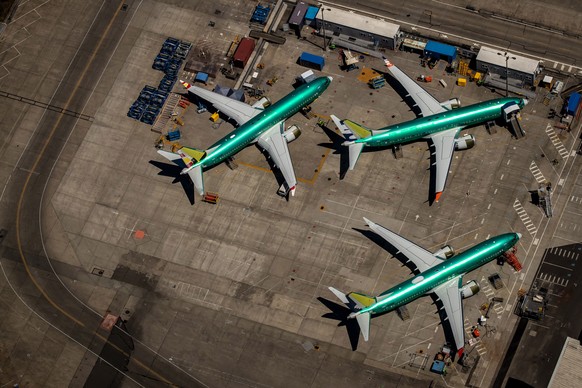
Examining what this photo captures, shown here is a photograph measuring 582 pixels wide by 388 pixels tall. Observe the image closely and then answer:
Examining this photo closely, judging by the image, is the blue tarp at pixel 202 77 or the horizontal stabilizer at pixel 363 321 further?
the blue tarp at pixel 202 77

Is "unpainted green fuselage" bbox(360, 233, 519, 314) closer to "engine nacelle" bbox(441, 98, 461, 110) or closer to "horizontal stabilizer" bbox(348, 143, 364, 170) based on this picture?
"horizontal stabilizer" bbox(348, 143, 364, 170)

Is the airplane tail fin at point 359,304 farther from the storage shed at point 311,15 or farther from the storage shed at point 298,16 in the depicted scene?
the storage shed at point 311,15

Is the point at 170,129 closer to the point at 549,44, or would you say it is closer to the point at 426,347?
the point at 426,347

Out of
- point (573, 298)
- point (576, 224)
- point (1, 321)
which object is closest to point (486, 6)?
point (576, 224)

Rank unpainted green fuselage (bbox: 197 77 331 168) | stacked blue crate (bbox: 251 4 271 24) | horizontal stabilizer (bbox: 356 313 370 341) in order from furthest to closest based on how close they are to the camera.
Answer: stacked blue crate (bbox: 251 4 271 24) < unpainted green fuselage (bbox: 197 77 331 168) < horizontal stabilizer (bbox: 356 313 370 341)

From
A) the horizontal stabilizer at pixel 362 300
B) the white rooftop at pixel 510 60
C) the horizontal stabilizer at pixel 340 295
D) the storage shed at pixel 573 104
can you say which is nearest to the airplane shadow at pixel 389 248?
the horizontal stabilizer at pixel 362 300

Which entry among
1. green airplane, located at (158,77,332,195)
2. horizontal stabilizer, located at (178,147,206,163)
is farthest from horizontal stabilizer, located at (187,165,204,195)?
horizontal stabilizer, located at (178,147,206,163)
